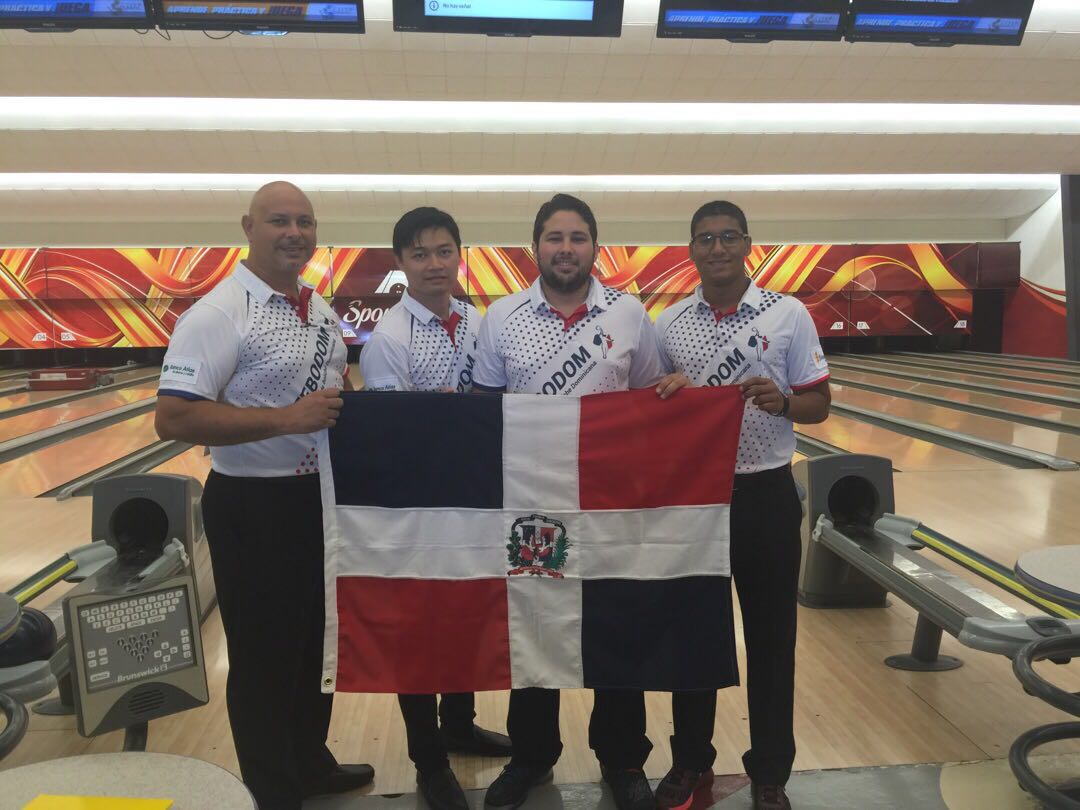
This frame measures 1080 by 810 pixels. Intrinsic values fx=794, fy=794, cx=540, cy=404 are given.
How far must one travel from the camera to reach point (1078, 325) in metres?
9.97

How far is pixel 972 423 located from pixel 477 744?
5574 mm

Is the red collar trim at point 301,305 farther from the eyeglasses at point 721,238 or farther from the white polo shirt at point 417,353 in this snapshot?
the eyeglasses at point 721,238

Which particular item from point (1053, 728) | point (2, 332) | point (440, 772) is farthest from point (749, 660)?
point (2, 332)

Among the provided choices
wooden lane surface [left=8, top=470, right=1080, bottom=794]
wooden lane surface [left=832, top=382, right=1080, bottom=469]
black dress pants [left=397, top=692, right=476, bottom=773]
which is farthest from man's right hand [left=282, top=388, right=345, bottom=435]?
wooden lane surface [left=832, top=382, right=1080, bottom=469]

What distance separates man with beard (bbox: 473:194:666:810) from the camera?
1795mm

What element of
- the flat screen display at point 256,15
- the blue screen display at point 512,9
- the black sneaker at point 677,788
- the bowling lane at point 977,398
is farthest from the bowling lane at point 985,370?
the black sneaker at point 677,788

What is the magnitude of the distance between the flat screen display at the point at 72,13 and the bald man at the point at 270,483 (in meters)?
2.82

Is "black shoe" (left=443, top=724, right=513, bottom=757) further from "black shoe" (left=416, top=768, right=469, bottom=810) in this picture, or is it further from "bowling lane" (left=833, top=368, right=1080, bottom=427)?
"bowling lane" (left=833, top=368, right=1080, bottom=427)

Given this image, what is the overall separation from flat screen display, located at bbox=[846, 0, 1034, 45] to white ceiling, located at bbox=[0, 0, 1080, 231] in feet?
5.95

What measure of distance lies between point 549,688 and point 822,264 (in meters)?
10.5

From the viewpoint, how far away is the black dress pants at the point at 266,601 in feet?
5.58

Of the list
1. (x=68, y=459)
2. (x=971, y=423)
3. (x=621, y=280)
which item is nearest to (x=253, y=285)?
(x=68, y=459)

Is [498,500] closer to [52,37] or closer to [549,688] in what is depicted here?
[549,688]

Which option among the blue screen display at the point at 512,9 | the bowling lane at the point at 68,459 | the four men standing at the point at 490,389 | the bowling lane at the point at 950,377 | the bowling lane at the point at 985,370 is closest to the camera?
the four men standing at the point at 490,389
